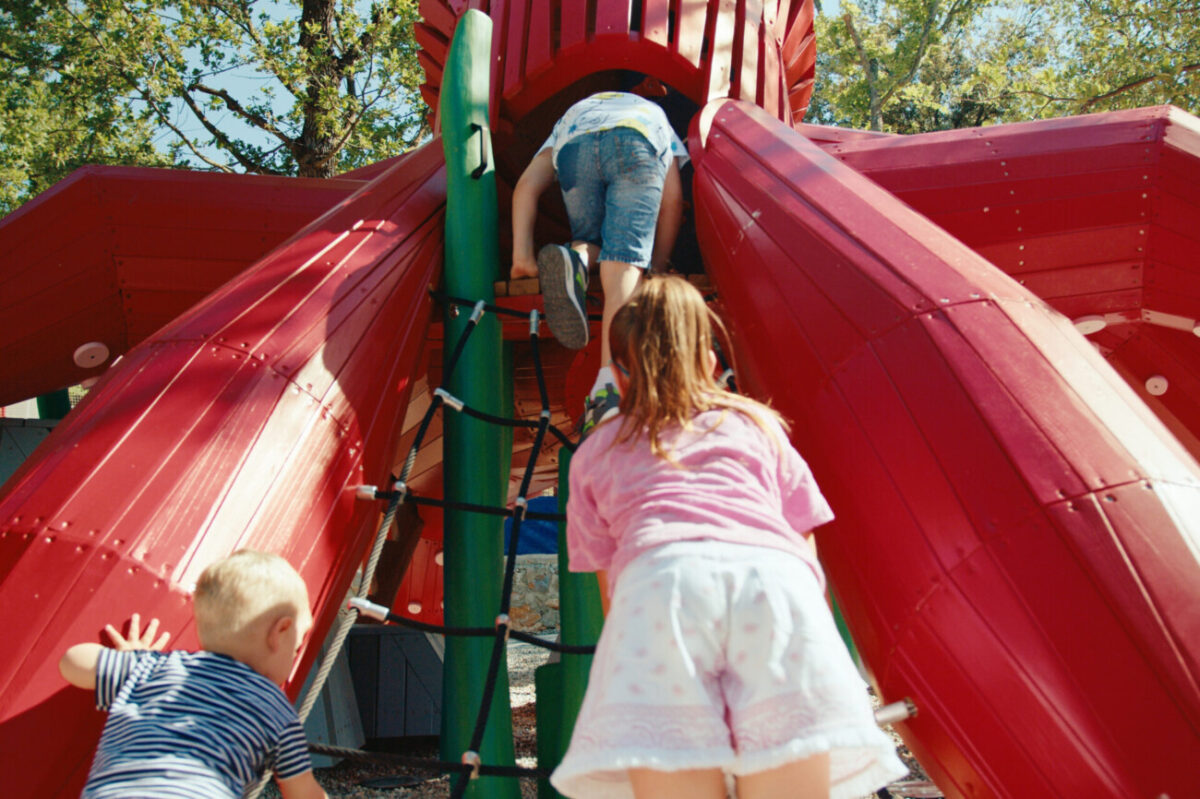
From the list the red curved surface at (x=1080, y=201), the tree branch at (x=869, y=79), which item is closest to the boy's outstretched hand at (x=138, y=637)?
the red curved surface at (x=1080, y=201)

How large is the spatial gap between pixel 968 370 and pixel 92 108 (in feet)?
39.2

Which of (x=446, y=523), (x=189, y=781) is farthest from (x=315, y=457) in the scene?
(x=189, y=781)

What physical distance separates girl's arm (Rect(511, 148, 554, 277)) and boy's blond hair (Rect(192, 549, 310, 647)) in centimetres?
161

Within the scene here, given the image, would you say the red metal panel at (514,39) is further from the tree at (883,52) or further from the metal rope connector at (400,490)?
the tree at (883,52)

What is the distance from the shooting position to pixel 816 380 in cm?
242

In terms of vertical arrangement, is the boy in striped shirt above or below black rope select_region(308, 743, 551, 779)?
above

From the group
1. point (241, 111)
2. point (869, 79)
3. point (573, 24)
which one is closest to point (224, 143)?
point (241, 111)

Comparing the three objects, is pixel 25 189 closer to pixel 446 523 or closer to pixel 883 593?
pixel 446 523

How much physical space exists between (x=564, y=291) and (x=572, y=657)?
140cm

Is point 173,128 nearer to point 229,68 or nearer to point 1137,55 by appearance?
point 229,68

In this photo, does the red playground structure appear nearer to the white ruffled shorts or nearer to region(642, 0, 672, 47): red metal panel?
region(642, 0, 672, 47): red metal panel

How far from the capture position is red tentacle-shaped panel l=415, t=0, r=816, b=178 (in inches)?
149

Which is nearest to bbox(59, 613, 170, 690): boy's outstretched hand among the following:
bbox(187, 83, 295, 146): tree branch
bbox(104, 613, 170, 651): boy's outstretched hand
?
bbox(104, 613, 170, 651): boy's outstretched hand

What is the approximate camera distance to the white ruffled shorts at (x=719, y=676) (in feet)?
4.90
